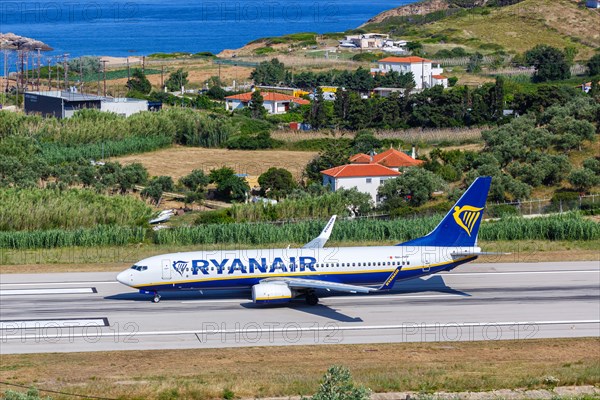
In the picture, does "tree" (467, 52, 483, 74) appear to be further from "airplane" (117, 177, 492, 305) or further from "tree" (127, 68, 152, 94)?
"airplane" (117, 177, 492, 305)

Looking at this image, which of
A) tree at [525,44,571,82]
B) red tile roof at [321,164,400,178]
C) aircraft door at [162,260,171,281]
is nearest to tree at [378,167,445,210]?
red tile roof at [321,164,400,178]

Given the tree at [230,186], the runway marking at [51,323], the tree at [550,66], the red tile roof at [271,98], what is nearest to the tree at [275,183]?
the tree at [230,186]

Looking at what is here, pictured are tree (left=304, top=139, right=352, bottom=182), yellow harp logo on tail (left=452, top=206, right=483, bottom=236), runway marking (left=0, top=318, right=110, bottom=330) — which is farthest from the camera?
tree (left=304, top=139, right=352, bottom=182)

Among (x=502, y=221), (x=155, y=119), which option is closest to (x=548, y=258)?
(x=502, y=221)

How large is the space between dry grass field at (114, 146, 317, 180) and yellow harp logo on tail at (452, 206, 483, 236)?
45.5 meters

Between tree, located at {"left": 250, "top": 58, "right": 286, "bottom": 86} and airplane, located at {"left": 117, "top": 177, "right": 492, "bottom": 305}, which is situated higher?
tree, located at {"left": 250, "top": 58, "right": 286, "bottom": 86}

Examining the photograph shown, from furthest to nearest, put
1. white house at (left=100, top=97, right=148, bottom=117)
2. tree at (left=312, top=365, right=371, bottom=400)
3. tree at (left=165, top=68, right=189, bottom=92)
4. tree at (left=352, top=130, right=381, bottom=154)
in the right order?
tree at (left=165, top=68, right=189, bottom=92) < white house at (left=100, top=97, right=148, bottom=117) < tree at (left=352, top=130, right=381, bottom=154) < tree at (left=312, top=365, right=371, bottom=400)

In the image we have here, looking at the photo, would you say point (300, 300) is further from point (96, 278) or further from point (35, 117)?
point (35, 117)

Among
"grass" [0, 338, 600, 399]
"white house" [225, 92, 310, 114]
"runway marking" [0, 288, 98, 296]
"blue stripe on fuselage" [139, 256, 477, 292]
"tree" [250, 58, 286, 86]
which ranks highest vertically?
"tree" [250, 58, 286, 86]

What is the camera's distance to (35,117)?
393ft

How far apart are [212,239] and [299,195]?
1630 centimetres

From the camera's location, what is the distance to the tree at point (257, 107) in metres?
139

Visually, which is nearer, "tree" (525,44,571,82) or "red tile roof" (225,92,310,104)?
"red tile roof" (225,92,310,104)

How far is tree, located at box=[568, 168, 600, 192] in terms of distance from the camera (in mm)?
84812
